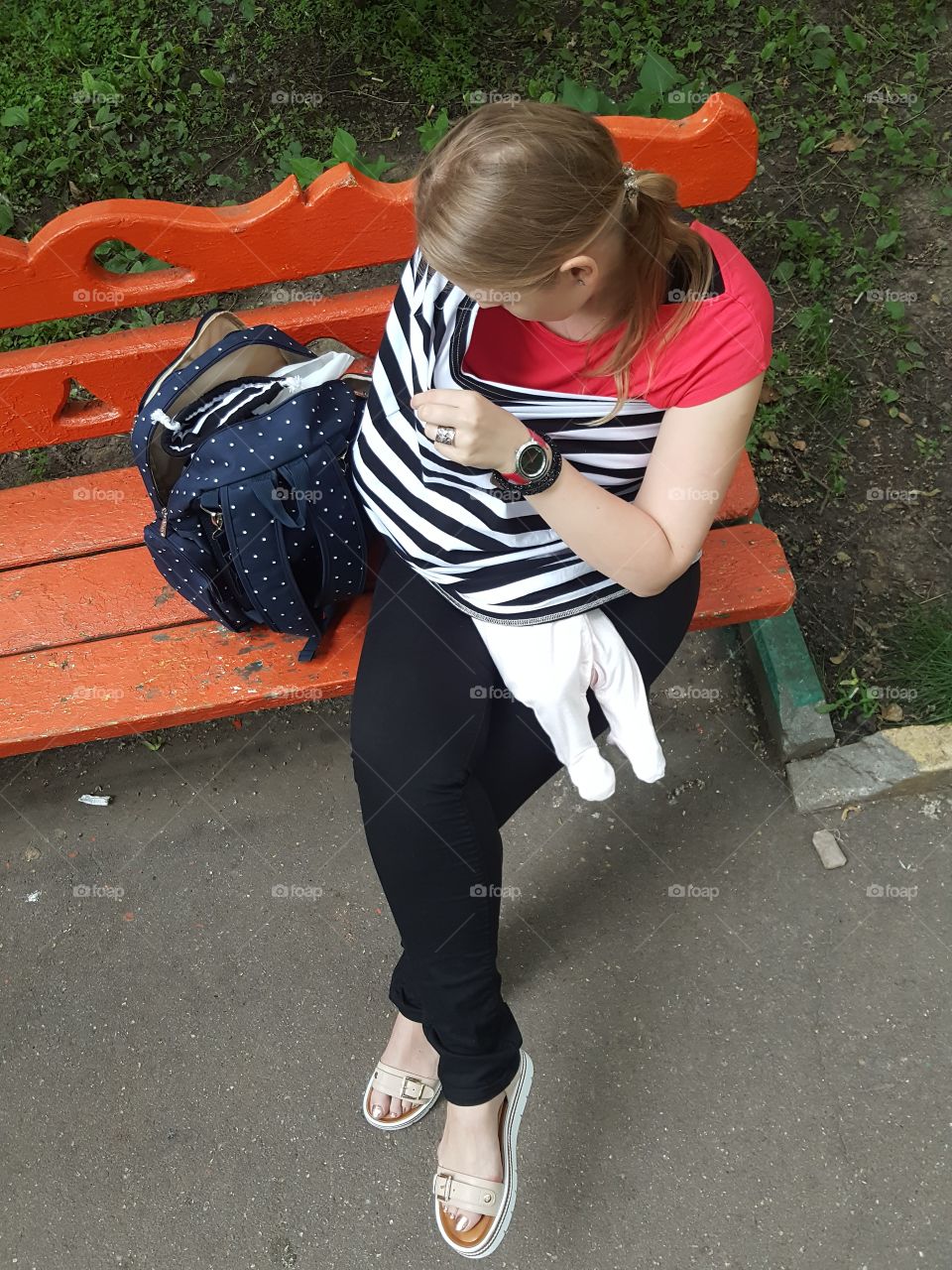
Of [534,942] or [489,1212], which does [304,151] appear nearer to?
[534,942]

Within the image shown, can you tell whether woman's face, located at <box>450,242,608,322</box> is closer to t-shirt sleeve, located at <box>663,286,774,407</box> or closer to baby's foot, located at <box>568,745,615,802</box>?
t-shirt sleeve, located at <box>663,286,774,407</box>

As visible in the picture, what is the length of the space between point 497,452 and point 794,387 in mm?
1773

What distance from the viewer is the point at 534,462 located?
168 centimetres

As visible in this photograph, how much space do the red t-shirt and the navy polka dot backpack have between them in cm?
37

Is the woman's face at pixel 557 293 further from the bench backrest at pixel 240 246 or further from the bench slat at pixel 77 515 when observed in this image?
the bench slat at pixel 77 515

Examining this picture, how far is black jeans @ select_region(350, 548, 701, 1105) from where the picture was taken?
Answer: 1.92m

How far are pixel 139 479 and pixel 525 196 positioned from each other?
141 centimetres

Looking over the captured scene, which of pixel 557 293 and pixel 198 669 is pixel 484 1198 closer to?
pixel 198 669

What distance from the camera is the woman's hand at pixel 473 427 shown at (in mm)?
1642

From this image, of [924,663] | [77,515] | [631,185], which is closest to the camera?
[631,185]

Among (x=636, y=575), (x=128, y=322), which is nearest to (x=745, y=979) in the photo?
(x=636, y=575)

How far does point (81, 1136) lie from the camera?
2389 millimetres

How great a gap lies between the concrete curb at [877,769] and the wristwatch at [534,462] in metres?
1.29

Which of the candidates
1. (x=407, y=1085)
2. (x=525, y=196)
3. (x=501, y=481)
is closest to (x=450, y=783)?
(x=501, y=481)
